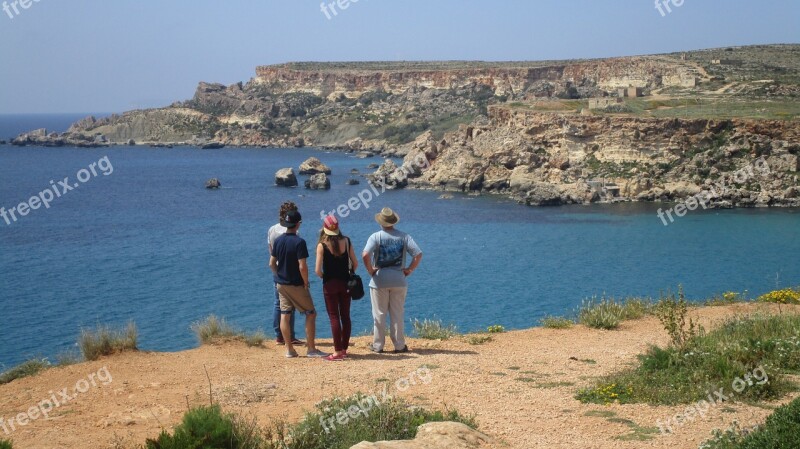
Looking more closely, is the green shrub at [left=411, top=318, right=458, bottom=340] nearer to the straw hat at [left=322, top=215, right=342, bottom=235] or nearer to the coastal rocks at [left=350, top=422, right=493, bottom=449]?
the straw hat at [left=322, top=215, right=342, bottom=235]

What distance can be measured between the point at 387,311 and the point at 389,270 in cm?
54

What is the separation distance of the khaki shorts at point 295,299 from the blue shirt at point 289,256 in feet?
0.26

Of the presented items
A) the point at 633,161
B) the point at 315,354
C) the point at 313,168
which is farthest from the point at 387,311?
the point at 313,168

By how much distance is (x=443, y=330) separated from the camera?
11.0m

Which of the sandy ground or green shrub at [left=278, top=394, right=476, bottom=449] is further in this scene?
the sandy ground

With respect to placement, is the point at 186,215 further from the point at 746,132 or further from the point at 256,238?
the point at 746,132

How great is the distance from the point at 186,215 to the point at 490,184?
20650 millimetres

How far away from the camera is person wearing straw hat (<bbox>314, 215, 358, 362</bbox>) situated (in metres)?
9.06

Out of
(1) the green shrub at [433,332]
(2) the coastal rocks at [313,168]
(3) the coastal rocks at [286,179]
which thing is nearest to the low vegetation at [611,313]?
(1) the green shrub at [433,332]

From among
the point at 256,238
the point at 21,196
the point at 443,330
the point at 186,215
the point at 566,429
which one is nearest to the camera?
the point at 566,429

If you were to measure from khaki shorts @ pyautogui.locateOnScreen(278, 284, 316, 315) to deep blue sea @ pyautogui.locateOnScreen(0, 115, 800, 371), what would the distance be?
10.3 m

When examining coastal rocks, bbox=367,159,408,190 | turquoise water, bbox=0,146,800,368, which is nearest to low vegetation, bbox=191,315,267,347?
turquoise water, bbox=0,146,800,368

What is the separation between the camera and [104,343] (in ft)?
30.8

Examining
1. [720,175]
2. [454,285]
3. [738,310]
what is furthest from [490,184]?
[738,310]
